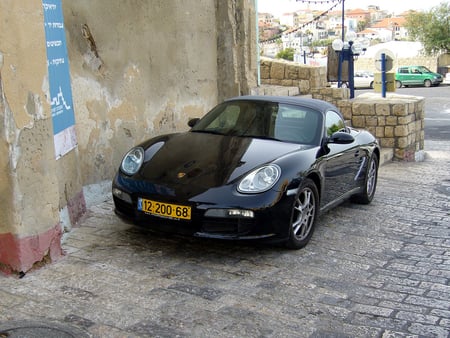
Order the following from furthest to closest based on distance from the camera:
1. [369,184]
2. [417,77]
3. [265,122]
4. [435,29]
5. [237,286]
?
[435,29], [417,77], [369,184], [265,122], [237,286]

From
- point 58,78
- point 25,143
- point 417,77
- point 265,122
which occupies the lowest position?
point 417,77

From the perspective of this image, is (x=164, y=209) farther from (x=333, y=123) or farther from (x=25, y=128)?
(x=333, y=123)

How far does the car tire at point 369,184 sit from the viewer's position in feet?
24.2

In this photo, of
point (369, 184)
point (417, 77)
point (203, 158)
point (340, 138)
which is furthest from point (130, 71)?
point (417, 77)

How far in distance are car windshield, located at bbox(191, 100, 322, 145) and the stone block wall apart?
9.62 metres

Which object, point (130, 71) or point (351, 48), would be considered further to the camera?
point (351, 48)

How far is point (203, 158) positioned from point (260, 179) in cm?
65

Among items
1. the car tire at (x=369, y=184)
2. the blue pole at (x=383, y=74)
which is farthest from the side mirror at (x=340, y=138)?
the blue pole at (x=383, y=74)

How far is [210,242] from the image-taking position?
17.6ft

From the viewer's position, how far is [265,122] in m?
6.11

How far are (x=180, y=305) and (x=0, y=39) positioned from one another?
2194 millimetres

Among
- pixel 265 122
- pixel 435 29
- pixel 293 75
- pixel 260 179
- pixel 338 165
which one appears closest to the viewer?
pixel 260 179

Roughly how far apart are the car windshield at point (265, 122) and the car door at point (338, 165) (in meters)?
0.24

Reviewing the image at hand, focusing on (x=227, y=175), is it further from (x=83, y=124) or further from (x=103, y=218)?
(x=83, y=124)
